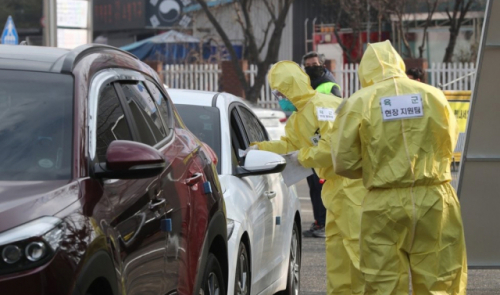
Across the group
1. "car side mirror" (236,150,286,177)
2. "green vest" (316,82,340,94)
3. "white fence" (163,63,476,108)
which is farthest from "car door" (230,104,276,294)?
"white fence" (163,63,476,108)

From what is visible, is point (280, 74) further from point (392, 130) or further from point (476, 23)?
point (476, 23)

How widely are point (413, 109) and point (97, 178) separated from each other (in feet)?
7.86

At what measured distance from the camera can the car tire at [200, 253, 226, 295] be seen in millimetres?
5145

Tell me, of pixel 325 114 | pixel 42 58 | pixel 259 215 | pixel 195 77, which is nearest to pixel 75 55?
pixel 42 58

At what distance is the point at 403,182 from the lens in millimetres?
5625

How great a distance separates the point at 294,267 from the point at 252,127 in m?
1.18

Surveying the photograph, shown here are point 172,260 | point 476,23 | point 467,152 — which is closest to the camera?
point 172,260

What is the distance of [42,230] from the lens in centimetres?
321

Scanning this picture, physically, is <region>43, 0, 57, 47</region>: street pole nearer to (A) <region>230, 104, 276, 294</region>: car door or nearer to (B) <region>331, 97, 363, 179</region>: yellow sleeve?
(A) <region>230, 104, 276, 294</region>: car door

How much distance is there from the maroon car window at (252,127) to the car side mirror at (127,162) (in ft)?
12.3

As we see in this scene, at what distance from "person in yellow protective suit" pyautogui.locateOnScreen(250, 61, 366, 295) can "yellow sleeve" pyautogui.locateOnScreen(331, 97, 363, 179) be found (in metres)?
0.83

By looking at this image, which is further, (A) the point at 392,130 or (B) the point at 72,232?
(A) the point at 392,130

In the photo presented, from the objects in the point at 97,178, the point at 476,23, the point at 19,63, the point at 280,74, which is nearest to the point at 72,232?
the point at 97,178

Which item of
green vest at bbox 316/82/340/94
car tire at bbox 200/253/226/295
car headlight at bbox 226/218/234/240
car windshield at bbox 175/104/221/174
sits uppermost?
green vest at bbox 316/82/340/94
